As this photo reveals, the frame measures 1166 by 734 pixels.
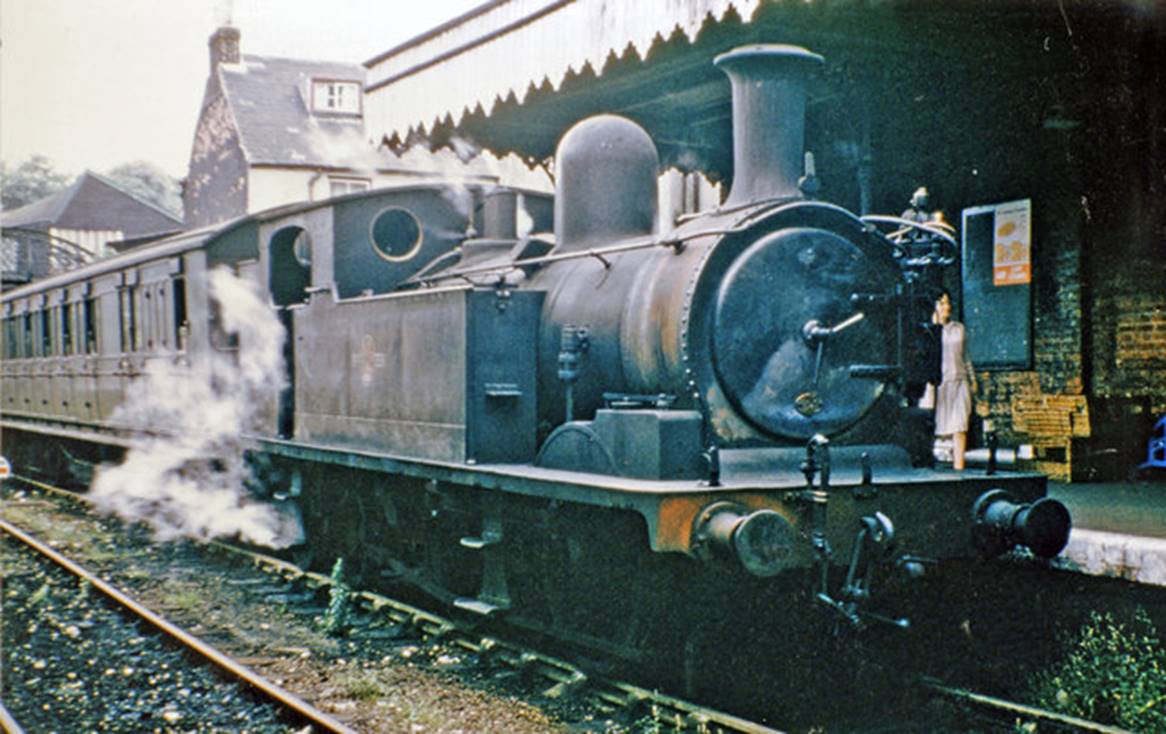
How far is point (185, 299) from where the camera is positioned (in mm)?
9438

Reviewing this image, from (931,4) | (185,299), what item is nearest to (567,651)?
(931,4)

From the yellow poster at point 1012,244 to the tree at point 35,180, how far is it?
31924mm

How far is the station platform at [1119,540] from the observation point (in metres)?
5.29

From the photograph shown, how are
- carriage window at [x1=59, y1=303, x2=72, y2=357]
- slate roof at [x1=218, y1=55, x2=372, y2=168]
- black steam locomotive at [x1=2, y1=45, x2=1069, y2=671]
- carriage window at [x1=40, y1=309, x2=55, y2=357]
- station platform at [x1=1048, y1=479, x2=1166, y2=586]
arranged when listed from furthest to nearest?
slate roof at [x1=218, y1=55, x2=372, y2=168], carriage window at [x1=40, y1=309, x2=55, y2=357], carriage window at [x1=59, y1=303, x2=72, y2=357], station platform at [x1=1048, y1=479, x2=1166, y2=586], black steam locomotive at [x1=2, y1=45, x2=1069, y2=671]

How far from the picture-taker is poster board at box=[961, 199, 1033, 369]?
31.3 feet

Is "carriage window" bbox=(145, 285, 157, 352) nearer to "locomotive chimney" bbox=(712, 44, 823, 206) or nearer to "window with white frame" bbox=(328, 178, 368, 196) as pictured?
"locomotive chimney" bbox=(712, 44, 823, 206)

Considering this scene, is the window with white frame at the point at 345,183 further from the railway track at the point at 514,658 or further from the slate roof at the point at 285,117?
the railway track at the point at 514,658

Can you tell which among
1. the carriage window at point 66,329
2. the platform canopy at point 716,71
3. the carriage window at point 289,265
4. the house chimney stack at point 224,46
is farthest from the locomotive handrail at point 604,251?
the house chimney stack at point 224,46

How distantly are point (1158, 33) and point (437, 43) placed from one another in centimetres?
476

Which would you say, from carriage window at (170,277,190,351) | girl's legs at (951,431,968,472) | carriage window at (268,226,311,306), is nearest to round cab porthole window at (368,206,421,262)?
carriage window at (268,226,311,306)

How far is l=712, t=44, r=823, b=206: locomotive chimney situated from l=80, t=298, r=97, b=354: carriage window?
30.6ft

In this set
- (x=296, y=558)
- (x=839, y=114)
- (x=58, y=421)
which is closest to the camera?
(x=296, y=558)

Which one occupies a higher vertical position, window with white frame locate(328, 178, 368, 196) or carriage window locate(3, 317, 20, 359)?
window with white frame locate(328, 178, 368, 196)

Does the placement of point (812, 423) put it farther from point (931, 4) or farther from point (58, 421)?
point (58, 421)
